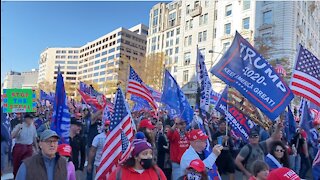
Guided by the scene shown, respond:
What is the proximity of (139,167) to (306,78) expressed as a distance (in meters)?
4.27

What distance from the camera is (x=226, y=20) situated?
47062 mm

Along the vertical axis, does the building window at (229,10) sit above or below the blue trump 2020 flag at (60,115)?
above

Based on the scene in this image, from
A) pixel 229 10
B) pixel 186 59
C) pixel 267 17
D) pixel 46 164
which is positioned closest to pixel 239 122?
pixel 46 164

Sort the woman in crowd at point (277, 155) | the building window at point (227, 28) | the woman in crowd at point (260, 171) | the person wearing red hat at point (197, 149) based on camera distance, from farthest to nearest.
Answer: the building window at point (227, 28), the woman in crowd at point (277, 155), the person wearing red hat at point (197, 149), the woman in crowd at point (260, 171)

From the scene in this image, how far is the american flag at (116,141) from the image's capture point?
4.83m

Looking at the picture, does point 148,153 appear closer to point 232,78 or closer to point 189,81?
point 232,78

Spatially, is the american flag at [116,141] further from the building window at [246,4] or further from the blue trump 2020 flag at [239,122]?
the building window at [246,4]

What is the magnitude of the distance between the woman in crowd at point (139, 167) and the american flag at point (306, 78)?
3.83m

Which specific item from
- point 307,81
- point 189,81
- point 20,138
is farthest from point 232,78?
point 189,81

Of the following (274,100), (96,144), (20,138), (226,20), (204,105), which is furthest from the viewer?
(226,20)

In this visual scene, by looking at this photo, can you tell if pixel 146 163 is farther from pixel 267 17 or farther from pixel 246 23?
pixel 246 23

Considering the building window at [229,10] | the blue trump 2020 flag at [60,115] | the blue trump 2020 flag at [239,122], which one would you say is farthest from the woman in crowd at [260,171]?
the building window at [229,10]

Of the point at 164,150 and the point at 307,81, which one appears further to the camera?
the point at 164,150

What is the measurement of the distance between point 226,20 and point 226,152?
137ft
